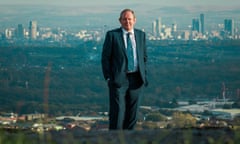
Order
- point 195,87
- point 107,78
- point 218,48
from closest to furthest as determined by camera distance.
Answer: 1. point 107,78
2. point 195,87
3. point 218,48

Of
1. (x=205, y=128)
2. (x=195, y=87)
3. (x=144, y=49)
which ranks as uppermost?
(x=144, y=49)

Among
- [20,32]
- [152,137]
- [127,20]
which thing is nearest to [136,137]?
[152,137]

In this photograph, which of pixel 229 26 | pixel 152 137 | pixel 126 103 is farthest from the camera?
pixel 229 26

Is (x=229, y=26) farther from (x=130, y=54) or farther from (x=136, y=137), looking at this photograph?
(x=136, y=137)

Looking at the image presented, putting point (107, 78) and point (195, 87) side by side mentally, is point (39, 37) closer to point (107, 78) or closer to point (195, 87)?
point (195, 87)

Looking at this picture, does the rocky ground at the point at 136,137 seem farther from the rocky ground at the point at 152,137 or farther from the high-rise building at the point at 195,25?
the high-rise building at the point at 195,25

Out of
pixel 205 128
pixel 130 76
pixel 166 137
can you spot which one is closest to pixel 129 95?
pixel 130 76

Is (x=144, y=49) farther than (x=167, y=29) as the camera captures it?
No
